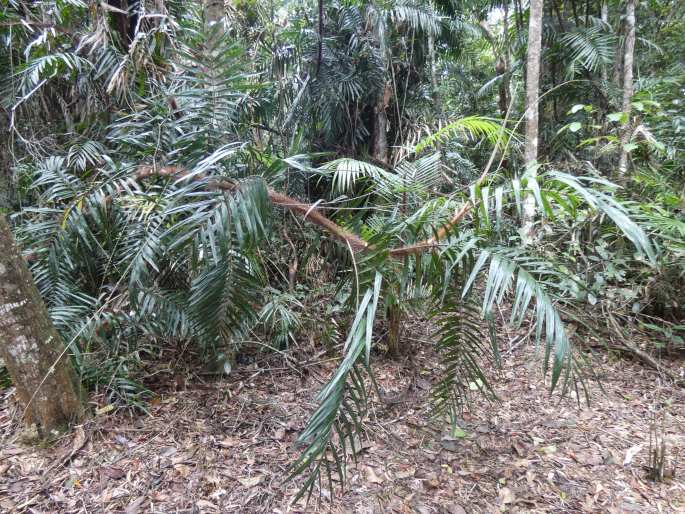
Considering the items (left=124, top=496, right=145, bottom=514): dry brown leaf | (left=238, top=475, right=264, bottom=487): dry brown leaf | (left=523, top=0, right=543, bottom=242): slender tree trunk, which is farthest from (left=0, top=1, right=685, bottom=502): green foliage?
(left=124, top=496, right=145, bottom=514): dry brown leaf

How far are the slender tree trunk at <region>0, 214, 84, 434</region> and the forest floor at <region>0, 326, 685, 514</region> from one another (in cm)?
15

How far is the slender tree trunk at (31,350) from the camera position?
61.3 inches

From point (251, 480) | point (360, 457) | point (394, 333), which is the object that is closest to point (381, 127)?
point (394, 333)

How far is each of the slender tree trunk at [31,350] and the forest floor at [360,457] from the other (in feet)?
0.49

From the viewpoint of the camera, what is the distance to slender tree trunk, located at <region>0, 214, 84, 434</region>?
1557 millimetres

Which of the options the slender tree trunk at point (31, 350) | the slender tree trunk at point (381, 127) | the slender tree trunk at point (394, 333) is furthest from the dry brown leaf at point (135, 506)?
the slender tree trunk at point (381, 127)

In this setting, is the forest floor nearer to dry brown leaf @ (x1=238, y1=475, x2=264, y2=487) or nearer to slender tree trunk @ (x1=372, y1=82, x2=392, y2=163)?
dry brown leaf @ (x1=238, y1=475, x2=264, y2=487)

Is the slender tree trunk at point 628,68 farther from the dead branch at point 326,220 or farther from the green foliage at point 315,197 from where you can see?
the dead branch at point 326,220

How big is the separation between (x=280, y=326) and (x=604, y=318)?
2376 mm

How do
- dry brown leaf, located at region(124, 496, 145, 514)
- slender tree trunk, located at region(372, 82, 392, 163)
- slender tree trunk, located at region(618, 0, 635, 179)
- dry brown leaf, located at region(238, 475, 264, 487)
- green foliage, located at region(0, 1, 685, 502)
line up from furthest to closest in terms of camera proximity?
1. slender tree trunk, located at region(372, 82, 392, 163)
2. slender tree trunk, located at region(618, 0, 635, 179)
3. dry brown leaf, located at region(238, 475, 264, 487)
4. dry brown leaf, located at region(124, 496, 145, 514)
5. green foliage, located at region(0, 1, 685, 502)

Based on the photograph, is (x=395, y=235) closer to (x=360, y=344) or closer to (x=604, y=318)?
(x=360, y=344)

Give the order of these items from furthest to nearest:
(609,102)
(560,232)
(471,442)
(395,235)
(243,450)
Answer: (609,102), (560,232), (471,442), (243,450), (395,235)

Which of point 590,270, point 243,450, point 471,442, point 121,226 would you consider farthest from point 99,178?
point 590,270

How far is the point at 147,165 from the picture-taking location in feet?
5.97
